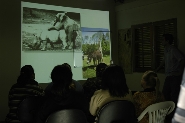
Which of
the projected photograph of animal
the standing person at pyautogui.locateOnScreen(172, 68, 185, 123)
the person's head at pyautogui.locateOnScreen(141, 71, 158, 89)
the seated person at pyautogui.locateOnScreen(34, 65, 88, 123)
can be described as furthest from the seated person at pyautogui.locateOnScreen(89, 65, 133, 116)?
the projected photograph of animal

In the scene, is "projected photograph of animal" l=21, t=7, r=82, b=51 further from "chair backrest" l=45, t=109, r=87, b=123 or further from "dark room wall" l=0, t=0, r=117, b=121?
"chair backrest" l=45, t=109, r=87, b=123

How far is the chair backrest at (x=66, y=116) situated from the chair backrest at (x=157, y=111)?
75 cm

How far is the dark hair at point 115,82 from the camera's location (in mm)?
2221

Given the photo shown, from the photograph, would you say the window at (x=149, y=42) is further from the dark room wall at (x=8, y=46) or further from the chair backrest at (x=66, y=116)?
the chair backrest at (x=66, y=116)

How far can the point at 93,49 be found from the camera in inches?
242

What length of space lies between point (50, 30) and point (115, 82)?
3464 mm

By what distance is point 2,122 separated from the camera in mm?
4754

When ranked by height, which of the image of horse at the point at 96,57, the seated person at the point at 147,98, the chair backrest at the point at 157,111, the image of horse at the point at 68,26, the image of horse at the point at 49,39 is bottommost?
the chair backrest at the point at 157,111

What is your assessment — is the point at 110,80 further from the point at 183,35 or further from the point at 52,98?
the point at 183,35

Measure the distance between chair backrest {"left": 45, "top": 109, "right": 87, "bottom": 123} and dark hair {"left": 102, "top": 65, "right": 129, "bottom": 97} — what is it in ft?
1.39

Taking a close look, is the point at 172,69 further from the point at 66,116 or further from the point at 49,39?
the point at 66,116

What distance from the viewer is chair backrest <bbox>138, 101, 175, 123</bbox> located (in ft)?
7.89

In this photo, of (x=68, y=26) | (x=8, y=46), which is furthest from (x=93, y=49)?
(x=8, y=46)

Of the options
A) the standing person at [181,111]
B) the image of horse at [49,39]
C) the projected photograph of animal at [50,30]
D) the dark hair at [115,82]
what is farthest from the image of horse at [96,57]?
the standing person at [181,111]
